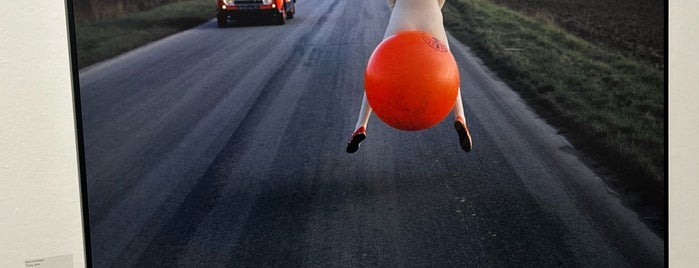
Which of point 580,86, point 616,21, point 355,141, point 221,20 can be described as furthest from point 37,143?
point 616,21

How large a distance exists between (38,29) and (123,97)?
0.33 meters

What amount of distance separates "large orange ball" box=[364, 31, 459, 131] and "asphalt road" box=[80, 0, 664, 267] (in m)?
0.07

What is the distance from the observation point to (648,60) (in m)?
3.10

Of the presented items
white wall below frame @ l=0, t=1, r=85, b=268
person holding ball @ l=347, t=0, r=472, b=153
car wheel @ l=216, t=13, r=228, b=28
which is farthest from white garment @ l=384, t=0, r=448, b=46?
white wall below frame @ l=0, t=1, r=85, b=268

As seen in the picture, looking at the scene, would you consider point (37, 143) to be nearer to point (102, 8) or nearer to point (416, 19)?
point (102, 8)

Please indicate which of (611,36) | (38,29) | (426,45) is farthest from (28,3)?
(611,36)

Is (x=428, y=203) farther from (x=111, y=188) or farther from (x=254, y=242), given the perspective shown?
(x=111, y=188)

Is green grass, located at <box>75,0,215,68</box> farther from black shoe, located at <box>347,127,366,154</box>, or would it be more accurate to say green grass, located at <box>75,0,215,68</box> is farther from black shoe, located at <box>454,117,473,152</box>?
black shoe, located at <box>454,117,473,152</box>

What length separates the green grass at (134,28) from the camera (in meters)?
2.72

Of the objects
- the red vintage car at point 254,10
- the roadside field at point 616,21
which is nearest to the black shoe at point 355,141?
the red vintage car at point 254,10

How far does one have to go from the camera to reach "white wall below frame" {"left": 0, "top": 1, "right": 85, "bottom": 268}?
8.87 ft

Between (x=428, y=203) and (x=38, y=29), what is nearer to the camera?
(x=38, y=29)

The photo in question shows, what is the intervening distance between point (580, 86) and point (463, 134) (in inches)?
18.2

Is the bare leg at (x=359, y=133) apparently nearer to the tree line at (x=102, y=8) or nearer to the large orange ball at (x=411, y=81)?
the large orange ball at (x=411, y=81)
